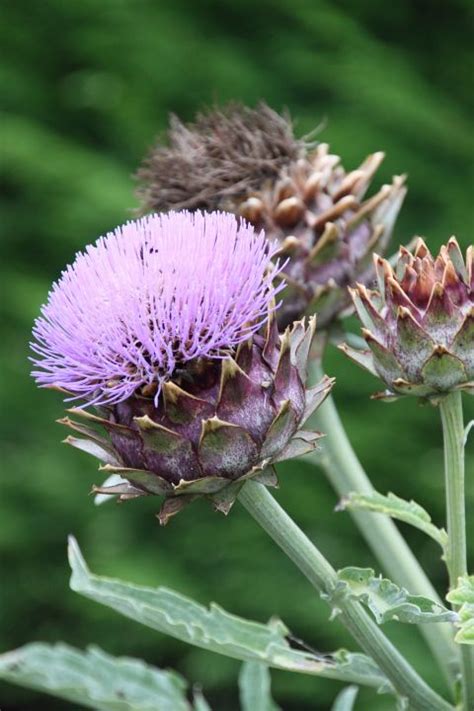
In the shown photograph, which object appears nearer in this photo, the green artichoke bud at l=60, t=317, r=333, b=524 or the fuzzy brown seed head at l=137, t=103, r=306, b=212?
the green artichoke bud at l=60, t=317, r=333, b=524

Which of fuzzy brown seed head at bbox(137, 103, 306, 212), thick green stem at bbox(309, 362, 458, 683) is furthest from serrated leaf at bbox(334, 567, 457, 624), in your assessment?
fuzzy brown seed head at bbox(137, 103, 306, 212)

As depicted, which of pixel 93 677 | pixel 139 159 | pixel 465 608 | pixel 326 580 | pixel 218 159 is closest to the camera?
pixel 465 608

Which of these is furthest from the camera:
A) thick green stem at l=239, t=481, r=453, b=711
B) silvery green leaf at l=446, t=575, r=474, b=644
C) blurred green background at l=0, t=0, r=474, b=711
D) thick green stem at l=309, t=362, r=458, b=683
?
blurred green background at l=0, t=0, r=474, b=711

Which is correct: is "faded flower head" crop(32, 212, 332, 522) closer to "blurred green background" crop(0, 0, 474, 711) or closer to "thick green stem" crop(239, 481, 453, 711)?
"thick green stem" crop(239, 481, 453, 711)

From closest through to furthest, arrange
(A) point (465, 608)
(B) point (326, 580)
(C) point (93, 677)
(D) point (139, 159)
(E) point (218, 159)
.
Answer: (A) point (465, 608) < (B) point (326, 580) < (C) point (93, 677) < (E) point (218, 159) < (D) point (139, 159)

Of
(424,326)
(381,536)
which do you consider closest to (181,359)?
(424,326)

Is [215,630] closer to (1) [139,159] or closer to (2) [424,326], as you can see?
(2) [424,326]
